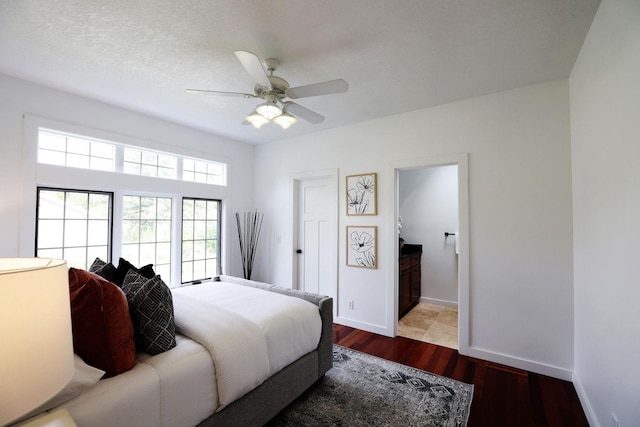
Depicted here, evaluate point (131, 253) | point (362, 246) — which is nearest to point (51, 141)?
point (131, 253)

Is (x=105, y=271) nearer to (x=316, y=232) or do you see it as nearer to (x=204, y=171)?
(x=204, y=171)

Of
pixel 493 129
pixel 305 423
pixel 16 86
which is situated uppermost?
pixel 16 86

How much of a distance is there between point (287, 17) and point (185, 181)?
2.75 metres

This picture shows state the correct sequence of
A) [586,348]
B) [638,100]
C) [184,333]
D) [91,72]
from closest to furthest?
1. [638,100]
2. [184,333]
3. [586,348]
4. [91,72]

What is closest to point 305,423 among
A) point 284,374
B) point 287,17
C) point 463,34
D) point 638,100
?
point 284,374

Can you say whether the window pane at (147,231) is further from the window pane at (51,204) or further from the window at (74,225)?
the window pane at (51,204)

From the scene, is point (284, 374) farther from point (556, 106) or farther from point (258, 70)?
point (556, 106)

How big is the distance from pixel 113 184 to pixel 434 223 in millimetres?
4524

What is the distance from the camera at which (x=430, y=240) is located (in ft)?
15.2

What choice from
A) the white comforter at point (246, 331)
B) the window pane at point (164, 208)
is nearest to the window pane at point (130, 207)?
the window pane at point (164, 208)

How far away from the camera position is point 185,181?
378 centimetres

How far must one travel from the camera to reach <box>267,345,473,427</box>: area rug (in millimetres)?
1893

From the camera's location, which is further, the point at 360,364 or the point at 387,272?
the point at 387,272

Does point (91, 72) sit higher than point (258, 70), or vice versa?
point (91, 72)
